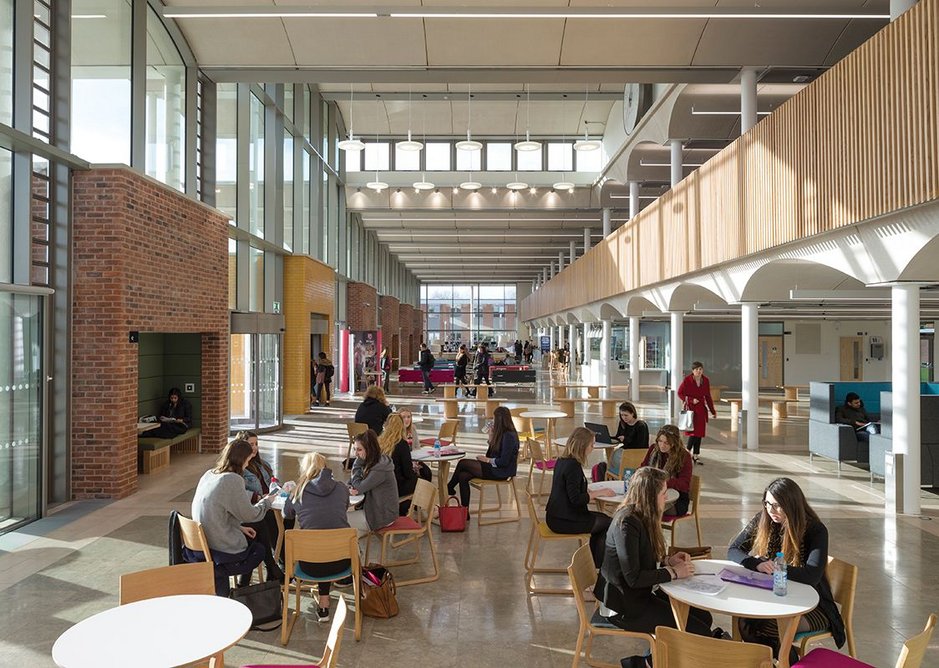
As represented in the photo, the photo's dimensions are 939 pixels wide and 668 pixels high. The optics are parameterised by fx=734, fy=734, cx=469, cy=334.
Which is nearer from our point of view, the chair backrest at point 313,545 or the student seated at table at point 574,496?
the chair backrest at point 313,545

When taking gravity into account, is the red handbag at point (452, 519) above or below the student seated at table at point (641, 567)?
below

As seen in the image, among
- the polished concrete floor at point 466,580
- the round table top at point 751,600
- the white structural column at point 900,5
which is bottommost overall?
the polished concrete floor at point 466,580

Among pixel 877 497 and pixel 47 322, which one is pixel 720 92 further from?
pixel 47 322

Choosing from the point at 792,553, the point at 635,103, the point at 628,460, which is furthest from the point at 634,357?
the point at 792,553

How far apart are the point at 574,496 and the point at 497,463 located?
2153 millimetres

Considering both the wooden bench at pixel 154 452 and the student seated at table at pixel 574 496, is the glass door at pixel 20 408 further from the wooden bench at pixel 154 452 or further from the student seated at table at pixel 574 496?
the student seated at table at pixel 574 496

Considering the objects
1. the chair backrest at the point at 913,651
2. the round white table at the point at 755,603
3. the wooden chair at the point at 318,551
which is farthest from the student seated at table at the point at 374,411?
the chair backrest at the point at 913,651

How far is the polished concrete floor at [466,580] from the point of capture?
4.54 metres

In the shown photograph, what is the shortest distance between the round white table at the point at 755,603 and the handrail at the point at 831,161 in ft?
14.1

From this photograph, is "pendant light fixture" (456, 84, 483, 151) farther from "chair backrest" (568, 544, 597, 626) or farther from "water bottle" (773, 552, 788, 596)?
"water bottle" (773, 552, 788, 596)

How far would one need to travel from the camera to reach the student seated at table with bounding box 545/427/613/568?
5.54 m

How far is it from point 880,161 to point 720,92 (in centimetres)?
691

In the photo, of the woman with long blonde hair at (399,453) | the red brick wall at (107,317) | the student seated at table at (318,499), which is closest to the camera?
the student seated at table at (318,499)

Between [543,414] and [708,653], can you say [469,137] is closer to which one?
[543,414]
